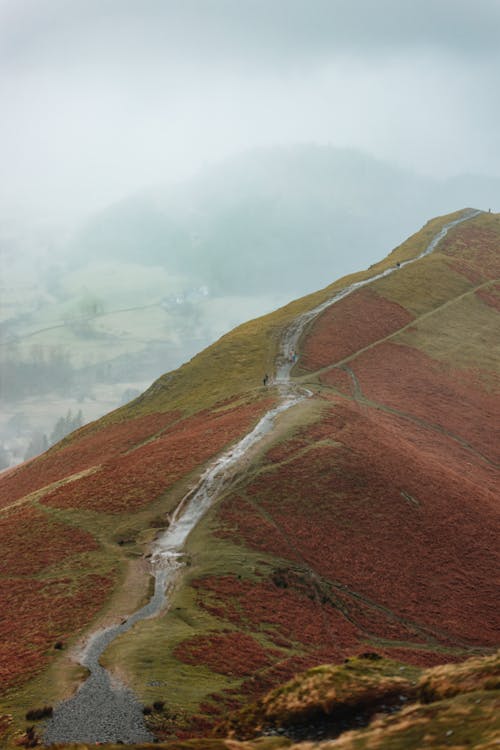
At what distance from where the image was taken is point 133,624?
3894cm

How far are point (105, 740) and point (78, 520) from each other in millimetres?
32431

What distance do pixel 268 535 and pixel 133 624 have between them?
15342 millimetres

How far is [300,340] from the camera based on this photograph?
369 feet

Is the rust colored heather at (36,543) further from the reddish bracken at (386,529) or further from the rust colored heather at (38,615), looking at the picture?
the reddish bracken at (386,529)

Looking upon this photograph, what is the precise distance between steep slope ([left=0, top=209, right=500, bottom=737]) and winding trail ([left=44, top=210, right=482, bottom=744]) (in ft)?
3.23

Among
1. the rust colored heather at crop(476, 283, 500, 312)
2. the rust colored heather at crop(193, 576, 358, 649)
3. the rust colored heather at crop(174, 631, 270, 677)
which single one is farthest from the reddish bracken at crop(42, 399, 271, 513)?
the rust colored heather at crop(476, 283, 500, 312)

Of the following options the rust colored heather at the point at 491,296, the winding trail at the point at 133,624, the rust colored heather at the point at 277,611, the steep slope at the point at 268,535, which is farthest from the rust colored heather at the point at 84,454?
the rust colored heather at the point at 491,296

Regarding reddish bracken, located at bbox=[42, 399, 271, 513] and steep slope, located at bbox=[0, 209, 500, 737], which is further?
reddish bracken, located at bbox=[42, 399, 271, 513]

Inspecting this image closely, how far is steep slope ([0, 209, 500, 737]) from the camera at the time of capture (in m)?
35.5

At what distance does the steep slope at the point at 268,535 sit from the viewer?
3547 centimetres

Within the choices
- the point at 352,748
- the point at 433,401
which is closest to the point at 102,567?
the point at 352,748

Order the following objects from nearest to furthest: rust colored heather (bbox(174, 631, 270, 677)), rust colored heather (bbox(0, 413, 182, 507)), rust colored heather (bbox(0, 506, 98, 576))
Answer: rust colored heather (bbox(174, 631, 270, 677)) → rust colored heather (bbox(0, 506, 98, 576)) → rust colored heather (bbox(0, 413, 182, 507))

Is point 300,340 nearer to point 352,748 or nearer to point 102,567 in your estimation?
point 102,567

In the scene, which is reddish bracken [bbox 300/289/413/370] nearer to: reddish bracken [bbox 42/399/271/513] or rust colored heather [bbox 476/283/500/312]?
rust colored heather [bbox 476/283/500/312]
